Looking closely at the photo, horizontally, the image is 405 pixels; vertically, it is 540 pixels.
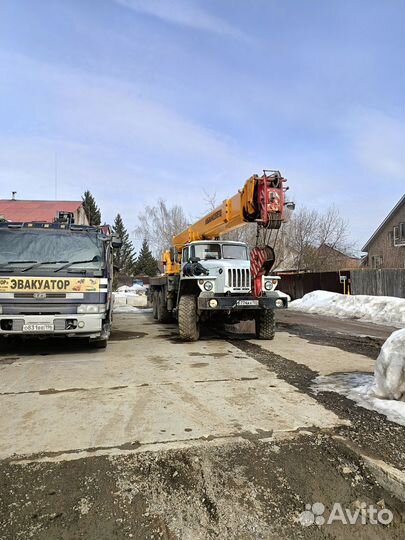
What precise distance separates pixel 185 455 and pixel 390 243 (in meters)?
37.6

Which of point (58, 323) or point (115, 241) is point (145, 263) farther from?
point (58, 323)

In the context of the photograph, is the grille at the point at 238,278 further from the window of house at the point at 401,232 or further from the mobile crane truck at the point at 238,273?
the window of house at the point at 401,232

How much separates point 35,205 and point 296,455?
35.0 m

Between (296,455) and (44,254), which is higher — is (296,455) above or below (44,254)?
below

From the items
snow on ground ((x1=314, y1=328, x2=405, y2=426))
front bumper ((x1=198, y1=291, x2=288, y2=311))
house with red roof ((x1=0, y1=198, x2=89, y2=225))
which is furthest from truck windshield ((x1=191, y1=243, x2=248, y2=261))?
house with red roof ((x1=0, y1=198, x2=89, y2=225))

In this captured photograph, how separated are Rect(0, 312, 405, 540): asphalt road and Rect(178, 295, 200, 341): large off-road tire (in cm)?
302

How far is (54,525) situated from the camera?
2471mm

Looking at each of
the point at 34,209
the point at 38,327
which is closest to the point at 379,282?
the point at 38,327

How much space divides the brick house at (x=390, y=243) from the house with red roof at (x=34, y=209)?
27.4 meters

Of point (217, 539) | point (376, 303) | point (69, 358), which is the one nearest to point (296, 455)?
point (217, 539)

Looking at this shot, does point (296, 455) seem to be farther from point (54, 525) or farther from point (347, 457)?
point (54, 525)

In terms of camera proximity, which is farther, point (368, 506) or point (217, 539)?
point (368, 506)

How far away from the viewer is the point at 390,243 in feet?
120

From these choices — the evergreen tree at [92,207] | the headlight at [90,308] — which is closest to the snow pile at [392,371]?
the headlight at [90,308]
